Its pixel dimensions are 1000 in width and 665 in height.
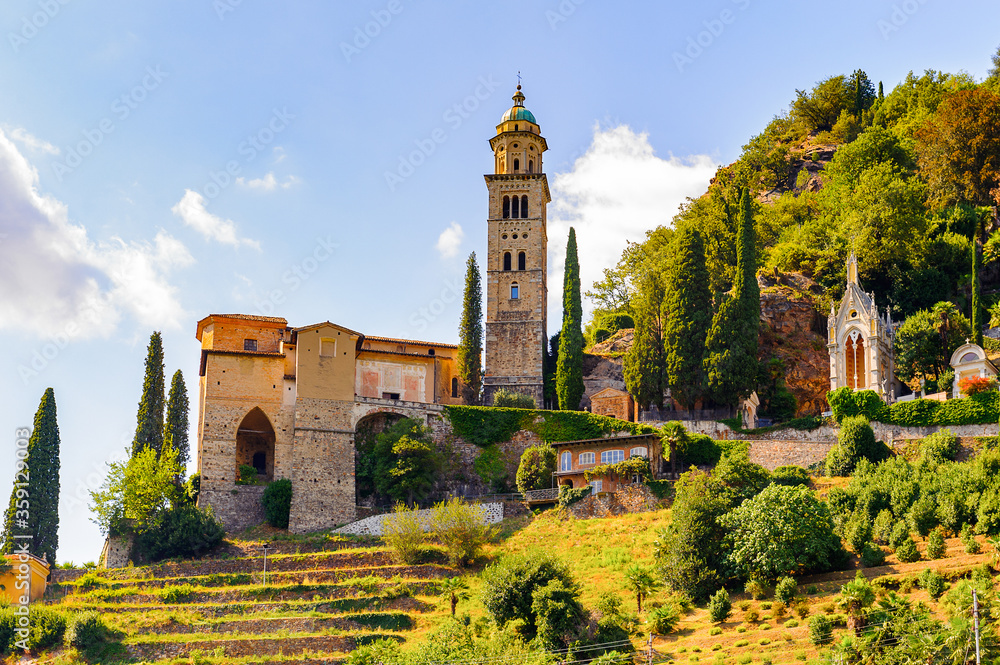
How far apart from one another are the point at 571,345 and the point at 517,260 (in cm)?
924

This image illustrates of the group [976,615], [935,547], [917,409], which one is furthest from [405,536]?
[976,615]

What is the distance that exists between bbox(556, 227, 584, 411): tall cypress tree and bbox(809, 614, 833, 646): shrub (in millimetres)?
30034

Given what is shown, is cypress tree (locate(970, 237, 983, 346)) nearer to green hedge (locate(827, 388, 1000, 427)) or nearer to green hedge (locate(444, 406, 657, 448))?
green hedge (locate(827, 388, 1000, 427))

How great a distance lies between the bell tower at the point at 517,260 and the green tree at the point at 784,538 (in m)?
27.4

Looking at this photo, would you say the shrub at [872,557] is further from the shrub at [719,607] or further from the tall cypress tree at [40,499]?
the tall cypress tree at [40,499]

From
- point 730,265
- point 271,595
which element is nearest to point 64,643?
point 271,595

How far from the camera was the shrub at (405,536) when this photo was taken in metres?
52.7

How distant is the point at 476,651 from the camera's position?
40906mm

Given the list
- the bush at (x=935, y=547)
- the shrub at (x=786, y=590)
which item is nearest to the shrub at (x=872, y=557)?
the bush at (x=935, y=547)

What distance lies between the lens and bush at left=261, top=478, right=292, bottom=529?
58.4 meters

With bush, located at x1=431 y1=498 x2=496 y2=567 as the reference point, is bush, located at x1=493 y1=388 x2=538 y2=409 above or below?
above

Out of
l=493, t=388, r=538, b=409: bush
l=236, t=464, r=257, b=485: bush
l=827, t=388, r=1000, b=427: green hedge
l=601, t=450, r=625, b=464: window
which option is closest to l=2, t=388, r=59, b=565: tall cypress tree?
l=236, t=464, r=257, b=485: bush

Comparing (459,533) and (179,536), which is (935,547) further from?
(179,536)

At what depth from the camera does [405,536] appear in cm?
5294
